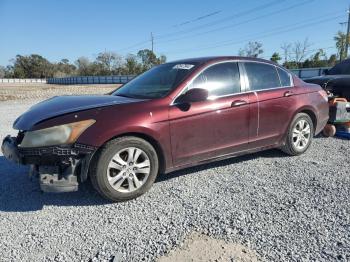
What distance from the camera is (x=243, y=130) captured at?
446cm

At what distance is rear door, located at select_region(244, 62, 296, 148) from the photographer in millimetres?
4605

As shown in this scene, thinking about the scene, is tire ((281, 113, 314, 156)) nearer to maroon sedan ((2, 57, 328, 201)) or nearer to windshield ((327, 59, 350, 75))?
maroon sedan ((2, 57, 328, 201))

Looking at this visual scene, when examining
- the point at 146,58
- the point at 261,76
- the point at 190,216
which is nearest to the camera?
the point at 190,216

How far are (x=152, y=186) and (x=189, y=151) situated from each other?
66 centimetres

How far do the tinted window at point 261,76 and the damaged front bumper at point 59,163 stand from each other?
8.33ft

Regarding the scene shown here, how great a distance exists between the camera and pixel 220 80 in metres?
4.38

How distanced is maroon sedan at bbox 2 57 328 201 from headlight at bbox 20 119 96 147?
0.01m

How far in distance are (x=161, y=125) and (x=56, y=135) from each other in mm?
1152

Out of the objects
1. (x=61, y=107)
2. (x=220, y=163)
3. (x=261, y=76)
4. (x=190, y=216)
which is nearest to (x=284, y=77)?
(x=261, y=76)

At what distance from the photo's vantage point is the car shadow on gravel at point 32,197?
362 centimetres

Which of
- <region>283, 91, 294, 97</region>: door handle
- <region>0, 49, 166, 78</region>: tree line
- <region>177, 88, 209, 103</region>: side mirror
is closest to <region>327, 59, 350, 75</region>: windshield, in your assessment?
<region>283, 91, 294, 97</region>: door handle

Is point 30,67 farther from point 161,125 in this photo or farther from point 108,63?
point 161,125

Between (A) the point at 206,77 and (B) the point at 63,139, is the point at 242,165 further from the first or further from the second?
(B) the point at 63,139

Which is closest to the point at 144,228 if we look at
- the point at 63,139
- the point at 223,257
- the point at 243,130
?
the point at 223,257
